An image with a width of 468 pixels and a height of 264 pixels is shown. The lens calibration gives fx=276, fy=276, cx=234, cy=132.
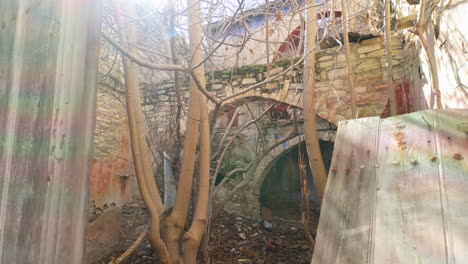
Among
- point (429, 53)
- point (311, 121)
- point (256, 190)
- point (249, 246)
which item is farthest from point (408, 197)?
point (256, 190)

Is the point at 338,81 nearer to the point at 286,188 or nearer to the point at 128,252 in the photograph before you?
the point at 128,252

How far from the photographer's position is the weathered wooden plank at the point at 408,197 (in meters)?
0.84

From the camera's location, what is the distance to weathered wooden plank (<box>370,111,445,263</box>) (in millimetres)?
845

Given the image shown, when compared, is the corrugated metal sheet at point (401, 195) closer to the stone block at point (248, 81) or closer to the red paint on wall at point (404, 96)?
the red paint on wall at point (404, 96)

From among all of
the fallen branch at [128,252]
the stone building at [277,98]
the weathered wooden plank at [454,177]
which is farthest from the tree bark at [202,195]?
the weathered wooden plank at [454,177]

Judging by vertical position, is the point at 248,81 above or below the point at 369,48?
below

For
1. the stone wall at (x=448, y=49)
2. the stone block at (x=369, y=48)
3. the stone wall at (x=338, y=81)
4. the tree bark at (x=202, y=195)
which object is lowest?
the tree bark at (x=202, y=195)

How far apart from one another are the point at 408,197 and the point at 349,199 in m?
0.21

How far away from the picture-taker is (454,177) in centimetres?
92

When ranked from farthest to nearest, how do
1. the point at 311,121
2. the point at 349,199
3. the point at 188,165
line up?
1. the point at 311,121
2. the point at 188,165
3. the point at 349,199

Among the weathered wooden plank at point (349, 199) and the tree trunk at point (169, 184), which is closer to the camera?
the weathered wooden plank at point (349, 199)

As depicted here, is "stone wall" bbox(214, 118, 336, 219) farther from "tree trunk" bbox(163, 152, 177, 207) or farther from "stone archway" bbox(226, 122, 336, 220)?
"tree trunk" bbox(163, 152, 177, 207)

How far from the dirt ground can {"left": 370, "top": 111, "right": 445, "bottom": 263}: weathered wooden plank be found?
10.1 ft

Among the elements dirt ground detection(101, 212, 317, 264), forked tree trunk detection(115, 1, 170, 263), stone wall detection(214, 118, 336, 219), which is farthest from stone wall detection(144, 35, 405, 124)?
stone wall detection(214, 118, 336, 219)
